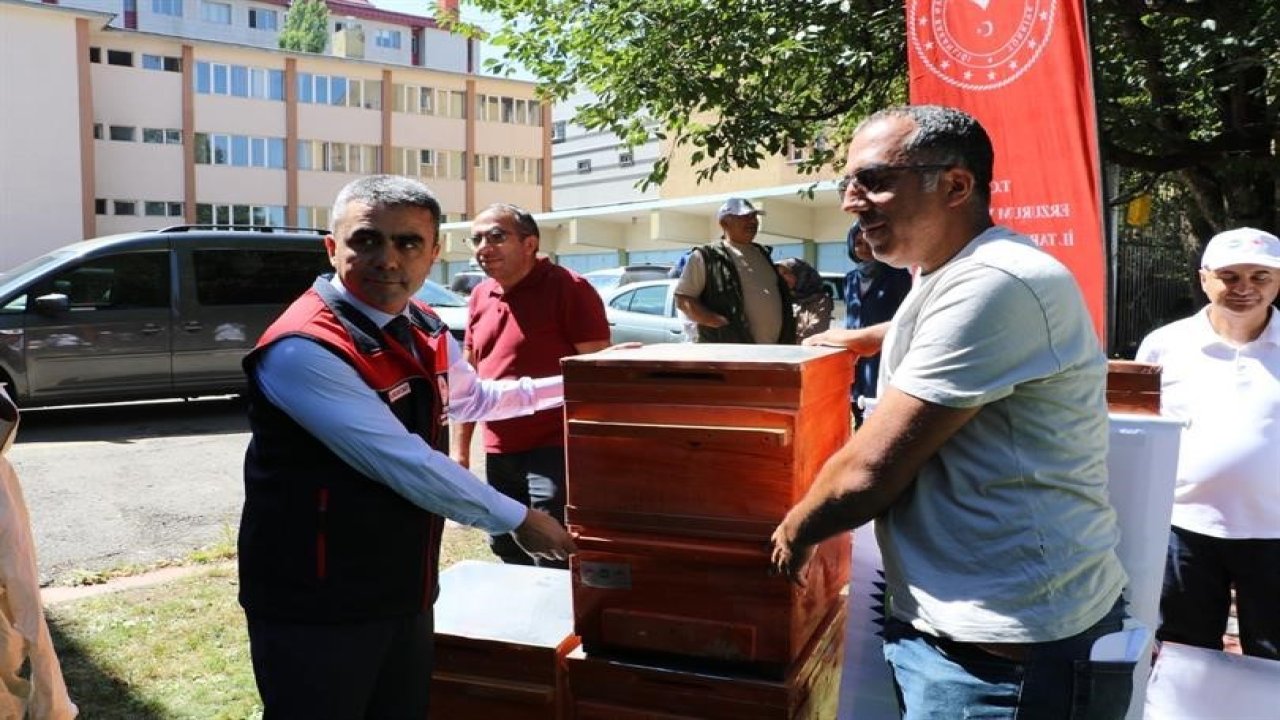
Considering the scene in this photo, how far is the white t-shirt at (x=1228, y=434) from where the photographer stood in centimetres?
306

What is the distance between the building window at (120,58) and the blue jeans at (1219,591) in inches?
1612

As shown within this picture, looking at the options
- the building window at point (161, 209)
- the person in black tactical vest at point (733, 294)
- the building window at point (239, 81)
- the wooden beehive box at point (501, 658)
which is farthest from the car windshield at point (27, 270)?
the building window at point (239, 81)

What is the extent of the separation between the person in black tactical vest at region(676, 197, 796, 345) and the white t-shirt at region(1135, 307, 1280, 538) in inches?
99.7

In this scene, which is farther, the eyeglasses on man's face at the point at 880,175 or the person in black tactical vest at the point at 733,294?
the person in black tactical vest at the point at 733,294

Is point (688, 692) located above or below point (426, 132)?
below

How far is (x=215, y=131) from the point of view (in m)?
38.8

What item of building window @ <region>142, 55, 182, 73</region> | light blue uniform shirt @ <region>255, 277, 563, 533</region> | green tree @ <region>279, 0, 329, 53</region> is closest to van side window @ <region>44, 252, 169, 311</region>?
light blue uniform shirt @ <region>255, 277, 563, 533</region>

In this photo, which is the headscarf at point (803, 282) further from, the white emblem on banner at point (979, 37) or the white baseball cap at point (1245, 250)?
the white baseball cap at point (1245, 250)

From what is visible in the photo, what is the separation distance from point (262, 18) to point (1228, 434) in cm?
6643

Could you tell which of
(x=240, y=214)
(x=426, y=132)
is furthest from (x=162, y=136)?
(x=426, y=132)

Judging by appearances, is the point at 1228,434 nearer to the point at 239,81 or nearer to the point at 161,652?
the point at 161,652

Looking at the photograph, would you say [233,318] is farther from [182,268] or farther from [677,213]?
[677,213]

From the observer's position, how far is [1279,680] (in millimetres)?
2600

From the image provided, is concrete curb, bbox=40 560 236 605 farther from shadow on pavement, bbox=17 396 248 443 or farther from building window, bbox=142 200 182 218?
building window, bbox=142 200 182 218
